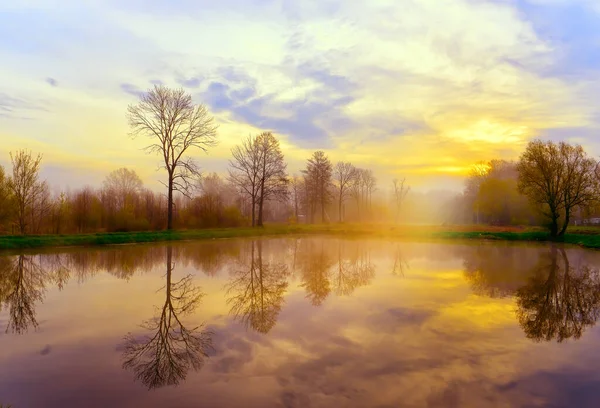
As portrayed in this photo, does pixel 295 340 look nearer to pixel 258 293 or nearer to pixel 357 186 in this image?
pixel 258 293

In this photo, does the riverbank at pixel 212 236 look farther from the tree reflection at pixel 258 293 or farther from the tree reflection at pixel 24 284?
the tree reflection at pixel 258 293

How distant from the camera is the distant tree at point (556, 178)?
38.8 m

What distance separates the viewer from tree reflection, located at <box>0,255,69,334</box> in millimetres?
9062

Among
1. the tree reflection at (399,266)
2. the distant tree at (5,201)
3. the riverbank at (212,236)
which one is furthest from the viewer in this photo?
the distant tree at (5,201)

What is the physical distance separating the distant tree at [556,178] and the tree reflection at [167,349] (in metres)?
40.3

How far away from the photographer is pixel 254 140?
4959 centimetres

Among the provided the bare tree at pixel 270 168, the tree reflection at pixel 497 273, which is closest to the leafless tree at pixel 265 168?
the bare tree at pixel 270 168

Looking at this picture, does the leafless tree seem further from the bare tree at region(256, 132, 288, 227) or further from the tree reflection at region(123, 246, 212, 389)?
the tree reflection at region(123, 246, 212, 389)

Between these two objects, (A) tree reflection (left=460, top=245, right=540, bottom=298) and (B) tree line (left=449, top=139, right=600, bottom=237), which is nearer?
(A) tree reflection (left=460, top=245, right=540, bottom=298)

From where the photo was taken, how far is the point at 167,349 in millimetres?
7113

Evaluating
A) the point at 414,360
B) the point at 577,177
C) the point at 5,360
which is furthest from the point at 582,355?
the point at 577,177

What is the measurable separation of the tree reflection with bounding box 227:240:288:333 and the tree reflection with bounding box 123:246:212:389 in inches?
47.4

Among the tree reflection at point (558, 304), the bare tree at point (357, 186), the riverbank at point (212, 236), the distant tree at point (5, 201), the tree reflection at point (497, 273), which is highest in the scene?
the bare tree at point (357, 186)

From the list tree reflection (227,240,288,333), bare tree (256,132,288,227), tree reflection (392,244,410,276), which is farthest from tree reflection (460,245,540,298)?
bare tree (256,132,288,227)
